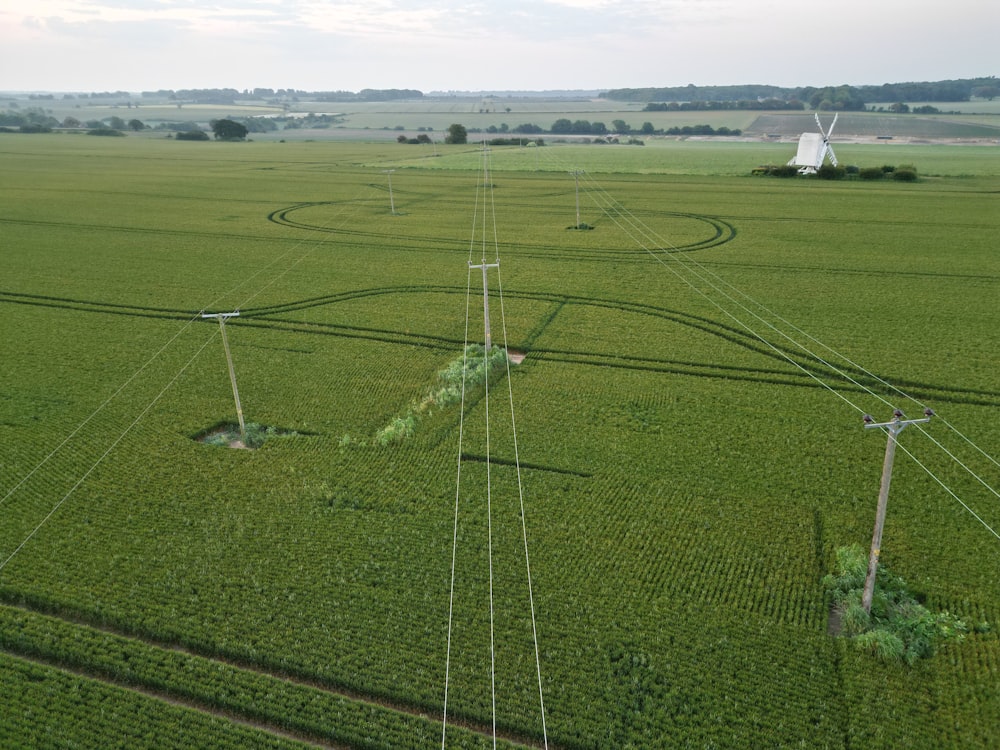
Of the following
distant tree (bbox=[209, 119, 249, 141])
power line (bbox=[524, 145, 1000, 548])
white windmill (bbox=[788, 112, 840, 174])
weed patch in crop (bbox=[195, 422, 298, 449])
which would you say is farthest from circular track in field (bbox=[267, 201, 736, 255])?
distant tree (bbox=[209, 119, 249, 141])

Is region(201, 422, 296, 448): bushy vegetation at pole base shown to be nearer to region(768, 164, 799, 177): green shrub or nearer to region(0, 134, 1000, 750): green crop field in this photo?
A: region(0, 134, 1000, 750): green crop field

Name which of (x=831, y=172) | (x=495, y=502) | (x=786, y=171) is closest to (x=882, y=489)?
(x=495, y=502)

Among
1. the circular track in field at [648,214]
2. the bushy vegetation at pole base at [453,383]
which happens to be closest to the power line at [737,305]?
the circular track in field at [648,214]

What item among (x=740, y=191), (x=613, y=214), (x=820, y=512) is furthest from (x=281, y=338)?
(x=740, y=191)

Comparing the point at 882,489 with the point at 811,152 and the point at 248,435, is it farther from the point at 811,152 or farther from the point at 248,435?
the point at 811,152

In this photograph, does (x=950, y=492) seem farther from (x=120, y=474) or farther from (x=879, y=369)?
(x=120, y=474)

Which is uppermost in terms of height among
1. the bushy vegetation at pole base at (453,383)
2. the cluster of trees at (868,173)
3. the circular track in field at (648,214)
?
the cluster of trees at (868,173)

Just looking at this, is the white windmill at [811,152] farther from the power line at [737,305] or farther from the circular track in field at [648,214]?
the power line at [737,305]

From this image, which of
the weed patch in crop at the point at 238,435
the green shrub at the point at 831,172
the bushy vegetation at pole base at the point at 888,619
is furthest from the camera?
the green shrub at the point at 831,172
